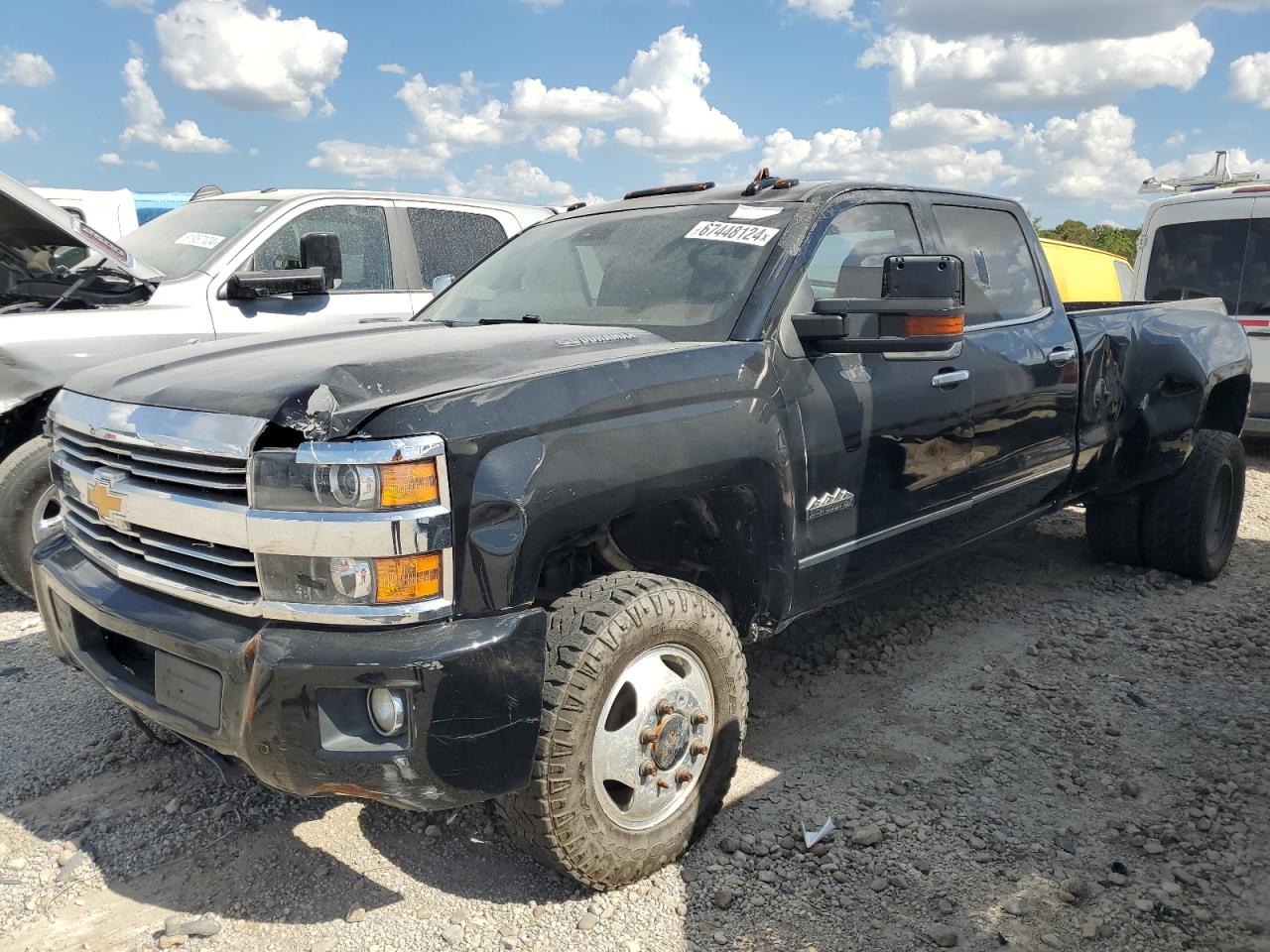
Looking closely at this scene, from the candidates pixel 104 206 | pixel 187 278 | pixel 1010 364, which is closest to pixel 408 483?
pixel 1010 364

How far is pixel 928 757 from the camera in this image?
343 centimetres

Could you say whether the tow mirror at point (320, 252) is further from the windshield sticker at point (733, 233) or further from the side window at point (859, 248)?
the side window at point (859, 248)

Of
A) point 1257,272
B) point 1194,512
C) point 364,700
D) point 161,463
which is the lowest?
point 1194,512

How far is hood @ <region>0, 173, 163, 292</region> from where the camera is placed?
14.5 feet

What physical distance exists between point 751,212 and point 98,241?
10.2 feet

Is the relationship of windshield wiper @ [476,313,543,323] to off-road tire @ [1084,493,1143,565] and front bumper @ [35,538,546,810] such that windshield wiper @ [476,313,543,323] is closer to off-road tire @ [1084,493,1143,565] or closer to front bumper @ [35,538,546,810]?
front bumper @ [35,538,546,810]

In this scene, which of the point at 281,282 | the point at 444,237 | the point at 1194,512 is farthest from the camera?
the point at 444,237

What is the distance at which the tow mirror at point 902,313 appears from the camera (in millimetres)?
2945

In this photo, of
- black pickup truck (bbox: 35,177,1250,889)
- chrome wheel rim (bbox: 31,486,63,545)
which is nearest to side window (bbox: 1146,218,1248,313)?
black pickup truck (bbox: 35,177,1250,889)

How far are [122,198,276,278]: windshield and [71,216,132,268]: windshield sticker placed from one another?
17.2 inches

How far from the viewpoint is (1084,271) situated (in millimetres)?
12312

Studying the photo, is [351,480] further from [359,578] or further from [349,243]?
[349,243]

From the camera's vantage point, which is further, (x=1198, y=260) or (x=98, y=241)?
(x=1198, y=260)

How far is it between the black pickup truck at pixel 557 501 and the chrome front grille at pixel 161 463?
10 millimetres
